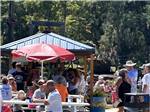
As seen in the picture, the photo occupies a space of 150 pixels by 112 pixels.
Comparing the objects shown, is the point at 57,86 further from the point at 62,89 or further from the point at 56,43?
the point at 56,43

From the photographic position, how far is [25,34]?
51.6 meters

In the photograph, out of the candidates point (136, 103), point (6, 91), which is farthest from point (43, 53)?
point (136, 103)

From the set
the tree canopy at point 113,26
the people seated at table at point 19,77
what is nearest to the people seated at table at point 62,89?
the people seated at table at point 19,77

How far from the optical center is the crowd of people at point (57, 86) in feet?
32.5

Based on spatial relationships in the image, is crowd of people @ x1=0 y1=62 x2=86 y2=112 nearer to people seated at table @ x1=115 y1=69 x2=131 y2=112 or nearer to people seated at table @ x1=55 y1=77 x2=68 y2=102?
people seated at table @ x1=55 y1=77 x2=68 y2=102

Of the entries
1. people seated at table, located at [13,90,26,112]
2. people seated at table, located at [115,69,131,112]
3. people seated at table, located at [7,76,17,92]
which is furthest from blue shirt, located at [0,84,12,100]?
people seated at table, located at [115,69,131,112]

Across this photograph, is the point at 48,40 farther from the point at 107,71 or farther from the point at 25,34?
the point at 25,34

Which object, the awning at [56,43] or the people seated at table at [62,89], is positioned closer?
the people seated at table at [62,89]

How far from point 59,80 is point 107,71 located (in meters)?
27.4

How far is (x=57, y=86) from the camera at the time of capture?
1361cm

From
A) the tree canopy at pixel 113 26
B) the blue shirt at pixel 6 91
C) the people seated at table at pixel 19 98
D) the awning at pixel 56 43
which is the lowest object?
the people seated at table at pixel 19 98

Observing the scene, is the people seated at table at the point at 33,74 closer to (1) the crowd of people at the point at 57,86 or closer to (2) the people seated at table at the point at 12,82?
(1) the crowd of people at the point at 57,86

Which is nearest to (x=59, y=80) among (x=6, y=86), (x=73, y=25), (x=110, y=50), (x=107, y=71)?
(x=6, y=86)

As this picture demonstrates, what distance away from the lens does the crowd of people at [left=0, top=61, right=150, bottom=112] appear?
9.92m
